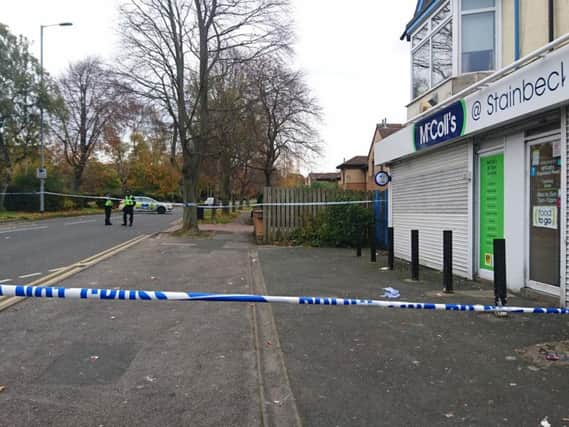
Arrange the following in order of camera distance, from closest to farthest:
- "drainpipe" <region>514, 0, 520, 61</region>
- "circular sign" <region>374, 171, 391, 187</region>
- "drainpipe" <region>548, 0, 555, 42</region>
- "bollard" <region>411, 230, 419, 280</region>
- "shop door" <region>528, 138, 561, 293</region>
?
1. "shop door" <region>528, 138, 561, 293</region>
2. "drainpipe" <region>548, 0, 555, 42</region>
3. "drainpipe" <region>514, 0, 520, 61</region>
4. "bollard" <region>411, 230, 419, 280</region>
5. "circular sign" <region>374, 171, 391, 187</region>

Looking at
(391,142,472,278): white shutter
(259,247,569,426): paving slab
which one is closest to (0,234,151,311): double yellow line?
(259,247,569,426): paving slab

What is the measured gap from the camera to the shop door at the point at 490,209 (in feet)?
27.0

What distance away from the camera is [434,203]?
35.3 feet

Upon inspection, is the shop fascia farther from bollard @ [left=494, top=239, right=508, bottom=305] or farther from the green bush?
the green bush

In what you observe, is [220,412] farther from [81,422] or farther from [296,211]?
[296,211]

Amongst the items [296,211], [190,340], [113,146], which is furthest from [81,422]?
[113,146]

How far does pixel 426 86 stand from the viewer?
38.1ft

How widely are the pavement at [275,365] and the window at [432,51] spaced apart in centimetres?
550

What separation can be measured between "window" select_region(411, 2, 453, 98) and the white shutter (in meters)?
1.76

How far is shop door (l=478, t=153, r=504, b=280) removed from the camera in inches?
324

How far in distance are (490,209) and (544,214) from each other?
1.57m

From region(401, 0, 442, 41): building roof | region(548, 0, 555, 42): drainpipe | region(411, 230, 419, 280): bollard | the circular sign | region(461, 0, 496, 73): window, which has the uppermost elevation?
region(401, 0, 442, 41): building roof

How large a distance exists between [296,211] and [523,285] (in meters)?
9.30

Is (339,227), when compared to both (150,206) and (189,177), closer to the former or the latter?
(189,177)
